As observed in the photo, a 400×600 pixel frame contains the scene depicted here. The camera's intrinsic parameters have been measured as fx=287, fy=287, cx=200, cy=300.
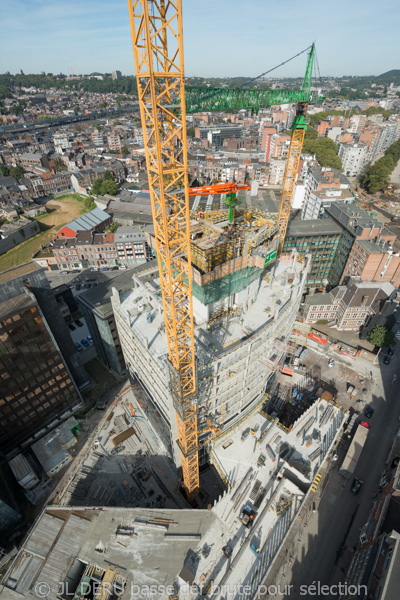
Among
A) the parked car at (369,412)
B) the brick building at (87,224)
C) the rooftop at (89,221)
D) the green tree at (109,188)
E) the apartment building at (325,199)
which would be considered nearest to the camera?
the parked car at (369,412)

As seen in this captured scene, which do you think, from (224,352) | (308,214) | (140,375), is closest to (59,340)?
(140,375)

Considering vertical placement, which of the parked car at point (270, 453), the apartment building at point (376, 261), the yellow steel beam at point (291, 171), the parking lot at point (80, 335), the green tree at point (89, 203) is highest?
the yellow steel beam at point (291, 171)

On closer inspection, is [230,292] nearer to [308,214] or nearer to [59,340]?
[59,340]

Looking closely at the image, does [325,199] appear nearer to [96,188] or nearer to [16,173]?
[96,188]

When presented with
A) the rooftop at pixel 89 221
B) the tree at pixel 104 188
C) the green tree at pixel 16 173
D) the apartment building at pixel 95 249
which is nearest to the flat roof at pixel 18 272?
the apartment building at pixel 95 249

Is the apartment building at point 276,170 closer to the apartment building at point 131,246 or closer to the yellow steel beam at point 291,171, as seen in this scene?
the apartment building at point 131,246
